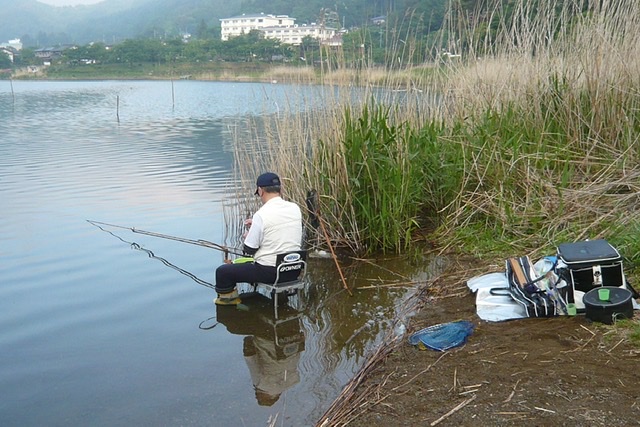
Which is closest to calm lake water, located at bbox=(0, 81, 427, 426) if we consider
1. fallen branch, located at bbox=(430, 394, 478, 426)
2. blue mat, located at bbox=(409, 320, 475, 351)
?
blue mat, located at bbox=(409, 320, 475, 351)

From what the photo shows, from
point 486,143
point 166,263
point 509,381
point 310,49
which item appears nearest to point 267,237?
point 166,263

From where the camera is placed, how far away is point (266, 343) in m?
5.20

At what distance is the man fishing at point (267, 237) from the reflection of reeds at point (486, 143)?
4.41 ft

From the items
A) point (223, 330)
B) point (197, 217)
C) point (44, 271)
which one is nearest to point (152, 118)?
point (197, 217)

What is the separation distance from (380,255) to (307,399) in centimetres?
311

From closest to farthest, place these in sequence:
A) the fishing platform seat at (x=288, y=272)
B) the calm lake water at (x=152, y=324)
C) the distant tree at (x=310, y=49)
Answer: the calm lake water at (x=152, y=324) → the fishing platform seat at (x=288, y=272) → the distant tree at (x=310, y=49)

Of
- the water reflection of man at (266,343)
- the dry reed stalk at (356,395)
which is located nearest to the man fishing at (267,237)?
the water reflection of man at (266,343)

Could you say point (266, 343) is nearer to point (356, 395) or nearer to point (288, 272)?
point (288, 272)

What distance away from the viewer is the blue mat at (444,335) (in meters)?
4.27

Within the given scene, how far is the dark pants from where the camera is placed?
5.71 metres

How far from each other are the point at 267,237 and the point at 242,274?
0.42 meters

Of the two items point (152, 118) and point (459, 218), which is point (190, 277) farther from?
point (152, 118)

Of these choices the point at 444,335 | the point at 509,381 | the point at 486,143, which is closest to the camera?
the point at 509,381

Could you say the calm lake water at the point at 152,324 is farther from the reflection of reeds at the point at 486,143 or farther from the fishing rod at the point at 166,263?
the reflection of reeds at the point at 486,143
